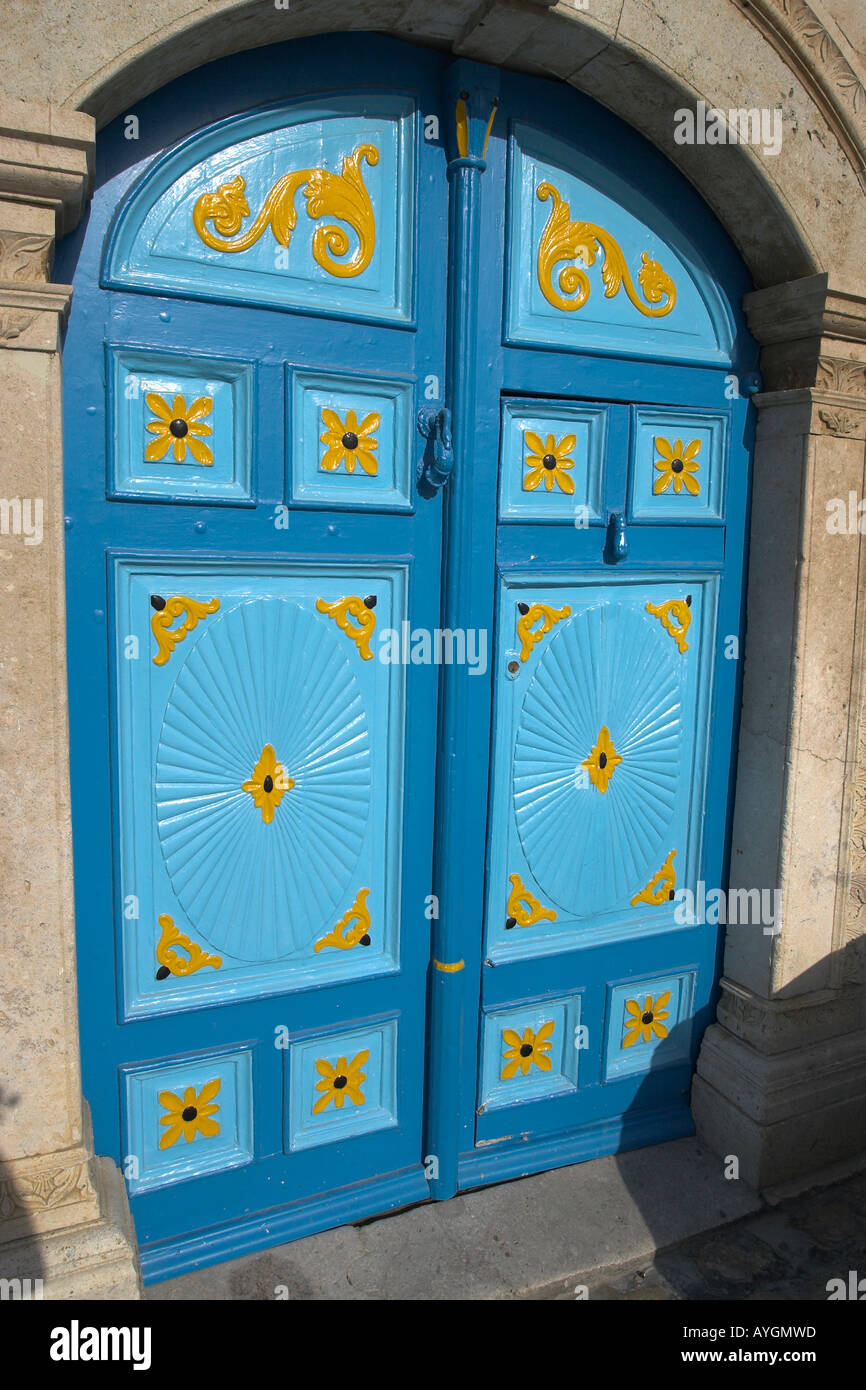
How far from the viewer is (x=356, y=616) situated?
247 centimetres

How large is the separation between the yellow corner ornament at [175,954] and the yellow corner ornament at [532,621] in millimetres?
1177

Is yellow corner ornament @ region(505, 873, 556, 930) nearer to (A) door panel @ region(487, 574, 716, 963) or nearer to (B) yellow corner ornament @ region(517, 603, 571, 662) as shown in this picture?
(A) door panel @ region(487, 574, 716, 963)

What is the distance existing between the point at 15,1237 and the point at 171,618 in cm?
138

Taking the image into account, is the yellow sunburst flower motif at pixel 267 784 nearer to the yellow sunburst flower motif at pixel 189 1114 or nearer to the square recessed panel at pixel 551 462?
the yellow sunburst flower motif at pixel 189 1114

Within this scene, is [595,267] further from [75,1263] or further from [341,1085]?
[75,1263]

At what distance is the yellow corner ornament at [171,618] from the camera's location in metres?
2.25

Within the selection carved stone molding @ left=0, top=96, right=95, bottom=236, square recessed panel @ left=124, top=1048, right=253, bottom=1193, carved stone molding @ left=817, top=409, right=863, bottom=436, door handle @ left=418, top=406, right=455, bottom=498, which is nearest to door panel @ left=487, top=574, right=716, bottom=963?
door handle @ left=418, top=406, right=455, bottom=498

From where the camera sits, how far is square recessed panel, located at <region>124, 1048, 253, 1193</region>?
2389 mm

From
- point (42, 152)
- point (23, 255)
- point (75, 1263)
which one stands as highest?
point (42, 152)

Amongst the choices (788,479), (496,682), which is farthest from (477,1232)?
(788,479)

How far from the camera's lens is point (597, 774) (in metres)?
2.83

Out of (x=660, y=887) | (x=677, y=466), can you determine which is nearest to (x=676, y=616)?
(x=677, y=466)

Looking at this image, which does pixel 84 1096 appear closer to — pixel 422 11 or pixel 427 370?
pixel 427 370

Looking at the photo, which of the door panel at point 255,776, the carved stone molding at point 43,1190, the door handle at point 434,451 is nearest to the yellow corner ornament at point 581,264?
the door handle at point 434,451
